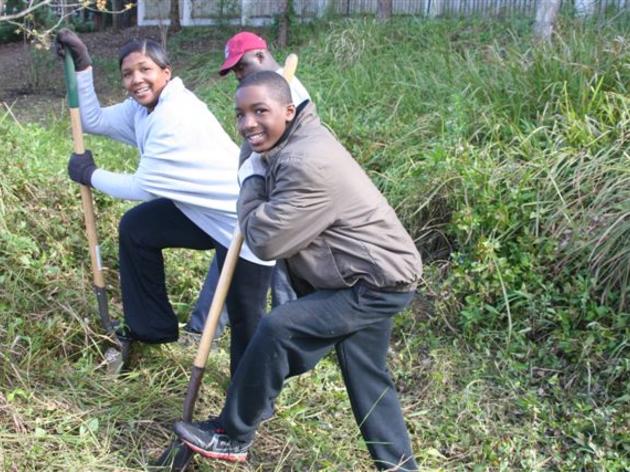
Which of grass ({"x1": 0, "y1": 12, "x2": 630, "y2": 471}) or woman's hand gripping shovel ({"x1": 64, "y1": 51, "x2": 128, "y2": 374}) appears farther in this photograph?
woman's hand gripping shovel ({"x1": 64, "y1": 51, "x2": 128, "y2": 374})

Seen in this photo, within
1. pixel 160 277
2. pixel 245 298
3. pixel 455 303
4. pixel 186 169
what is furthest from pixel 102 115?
pixel 455 303

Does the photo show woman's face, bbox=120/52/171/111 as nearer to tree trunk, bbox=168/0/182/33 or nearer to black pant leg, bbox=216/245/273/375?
black pant leg, bbox=216/245/273/375

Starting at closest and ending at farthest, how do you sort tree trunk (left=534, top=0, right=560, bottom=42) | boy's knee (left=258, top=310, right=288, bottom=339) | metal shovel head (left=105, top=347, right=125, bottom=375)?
1. boy's knee (left=258, top=310, right=288, bottom=339)
2. metal shovel head (left=105, top=347, right=125, bottom=375)
3. tree trunk (left=534, top=0, right=560, bottom=42)

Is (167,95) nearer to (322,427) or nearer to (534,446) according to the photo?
(322,427)

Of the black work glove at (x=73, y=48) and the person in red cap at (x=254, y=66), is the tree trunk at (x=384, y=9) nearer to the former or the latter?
the person in red cap at (x=254, y=66)

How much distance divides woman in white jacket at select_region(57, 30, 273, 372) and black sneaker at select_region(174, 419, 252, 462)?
0.58 m

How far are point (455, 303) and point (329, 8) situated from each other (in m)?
8.57

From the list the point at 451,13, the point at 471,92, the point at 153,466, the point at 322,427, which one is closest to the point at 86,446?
the point at 153,466

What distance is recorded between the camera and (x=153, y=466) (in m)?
3.46

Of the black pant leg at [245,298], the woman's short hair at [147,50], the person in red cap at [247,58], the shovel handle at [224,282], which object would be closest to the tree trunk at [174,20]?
the person in red cap at [247,58]

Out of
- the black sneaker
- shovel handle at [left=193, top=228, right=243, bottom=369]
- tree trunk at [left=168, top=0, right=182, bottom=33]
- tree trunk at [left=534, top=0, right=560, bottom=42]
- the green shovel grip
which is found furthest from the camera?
tree trunk at [left=168, top=0, right=182, bottom=33]

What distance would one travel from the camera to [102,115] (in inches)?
158

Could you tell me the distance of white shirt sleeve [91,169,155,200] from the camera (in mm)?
3580

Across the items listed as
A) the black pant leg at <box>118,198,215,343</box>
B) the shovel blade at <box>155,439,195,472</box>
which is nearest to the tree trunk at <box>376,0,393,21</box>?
the black pant leg at <box>118,198,215,343</box>
